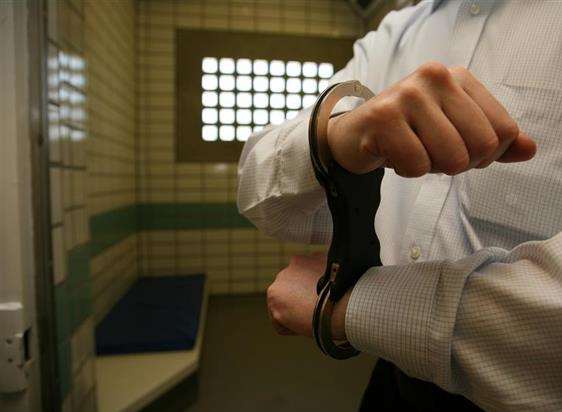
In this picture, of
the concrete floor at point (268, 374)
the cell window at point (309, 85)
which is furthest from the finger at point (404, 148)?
the cell window at point (309, 85)

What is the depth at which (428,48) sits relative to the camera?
865 millimetres

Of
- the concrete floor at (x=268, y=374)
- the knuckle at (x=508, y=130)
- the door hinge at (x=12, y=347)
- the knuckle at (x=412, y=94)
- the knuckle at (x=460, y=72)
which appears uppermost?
the knuckle at (x=460, y=72)

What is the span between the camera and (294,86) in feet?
11.1

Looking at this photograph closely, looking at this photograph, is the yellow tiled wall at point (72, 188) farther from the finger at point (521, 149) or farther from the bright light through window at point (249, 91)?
the bright light through window at point (249, 91)

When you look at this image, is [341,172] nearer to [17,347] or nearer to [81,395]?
[17,347]

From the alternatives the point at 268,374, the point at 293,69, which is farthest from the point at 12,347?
the point at 293,69

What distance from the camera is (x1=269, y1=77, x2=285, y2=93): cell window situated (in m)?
3.35

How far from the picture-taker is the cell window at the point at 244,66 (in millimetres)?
3281

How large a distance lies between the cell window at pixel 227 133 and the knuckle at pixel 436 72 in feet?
9.91

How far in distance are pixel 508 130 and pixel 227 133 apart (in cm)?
305

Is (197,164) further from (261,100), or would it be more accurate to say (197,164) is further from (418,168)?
(418,168)

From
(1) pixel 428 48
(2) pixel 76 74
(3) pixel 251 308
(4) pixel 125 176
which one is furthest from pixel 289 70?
(1) pixel 428 48

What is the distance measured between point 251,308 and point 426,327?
2.87m

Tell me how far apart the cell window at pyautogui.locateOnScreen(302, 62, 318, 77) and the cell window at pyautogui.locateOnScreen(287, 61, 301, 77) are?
43 millimetres
